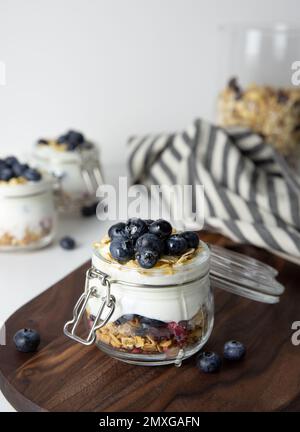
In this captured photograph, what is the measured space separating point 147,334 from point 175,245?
0.35 ft

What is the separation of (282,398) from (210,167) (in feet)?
2.32

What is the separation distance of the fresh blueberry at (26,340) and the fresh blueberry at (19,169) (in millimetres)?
396

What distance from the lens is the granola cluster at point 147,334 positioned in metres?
0.72

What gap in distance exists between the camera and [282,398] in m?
0.69

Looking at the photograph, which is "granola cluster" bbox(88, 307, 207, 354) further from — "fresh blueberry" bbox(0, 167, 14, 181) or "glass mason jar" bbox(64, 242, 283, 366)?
"fresh blueberry" bbox(0, 167, 14, 181)

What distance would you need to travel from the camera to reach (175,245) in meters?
0.72

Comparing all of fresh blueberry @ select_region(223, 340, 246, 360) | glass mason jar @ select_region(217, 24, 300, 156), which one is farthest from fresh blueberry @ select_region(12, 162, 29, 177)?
glass mason jar @ select_region(217, 24, 300, 156)

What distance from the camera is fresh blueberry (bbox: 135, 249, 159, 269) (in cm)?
70

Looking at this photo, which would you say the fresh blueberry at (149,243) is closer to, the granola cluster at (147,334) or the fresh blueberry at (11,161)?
the granola cluster at (147,334)

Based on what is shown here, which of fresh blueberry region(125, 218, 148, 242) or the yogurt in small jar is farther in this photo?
the yogurt in small jar

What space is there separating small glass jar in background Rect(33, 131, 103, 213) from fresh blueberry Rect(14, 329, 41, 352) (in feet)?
1.82

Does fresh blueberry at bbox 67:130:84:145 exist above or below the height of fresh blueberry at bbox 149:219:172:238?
below

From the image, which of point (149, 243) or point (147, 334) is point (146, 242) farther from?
point (147, 334)
